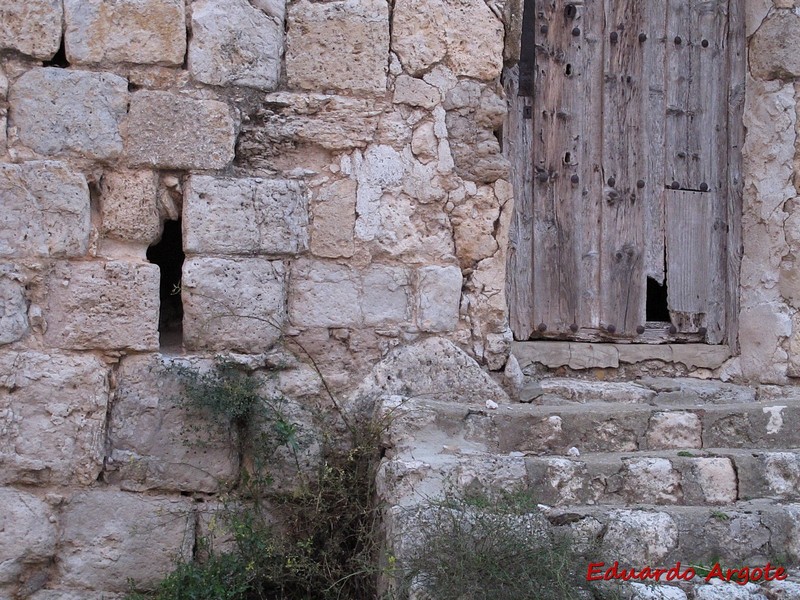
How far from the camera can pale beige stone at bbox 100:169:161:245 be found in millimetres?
3451

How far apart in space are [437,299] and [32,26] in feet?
6.21

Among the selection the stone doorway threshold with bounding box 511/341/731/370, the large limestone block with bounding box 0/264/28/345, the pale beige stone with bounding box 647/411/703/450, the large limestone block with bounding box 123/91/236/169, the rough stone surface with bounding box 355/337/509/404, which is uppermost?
the large limestone block with bounding box 123/91/236/169

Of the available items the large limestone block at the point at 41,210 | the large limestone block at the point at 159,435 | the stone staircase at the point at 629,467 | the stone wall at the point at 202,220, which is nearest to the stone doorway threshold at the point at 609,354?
the stone staircase at the point at 629,467

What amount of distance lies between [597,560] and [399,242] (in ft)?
5.00

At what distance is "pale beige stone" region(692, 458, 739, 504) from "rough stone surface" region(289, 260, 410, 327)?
1.27 metres

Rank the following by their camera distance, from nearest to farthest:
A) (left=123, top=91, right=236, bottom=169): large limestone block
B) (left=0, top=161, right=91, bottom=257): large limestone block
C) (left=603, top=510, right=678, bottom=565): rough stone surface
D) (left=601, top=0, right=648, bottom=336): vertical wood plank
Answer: (left=603, top=510, right=678, bottom=565): rough stone surface < (left=0, top=161, right=91, bottom=257): large limestone block < (left=123, top=91, right=236, bottom=169): large limestone block < (left=601, top=0, right=648, bottom=336): vertical wood plank

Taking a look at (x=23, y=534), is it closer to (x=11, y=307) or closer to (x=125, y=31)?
(x=11, y=307)

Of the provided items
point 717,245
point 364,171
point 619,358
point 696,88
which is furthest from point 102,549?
point 696,88

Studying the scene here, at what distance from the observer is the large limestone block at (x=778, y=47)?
4215mm

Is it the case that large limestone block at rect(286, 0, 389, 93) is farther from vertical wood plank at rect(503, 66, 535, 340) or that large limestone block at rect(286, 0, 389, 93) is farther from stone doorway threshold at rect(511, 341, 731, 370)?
stone doorway threshold at rect(511, 341, 731, 370)

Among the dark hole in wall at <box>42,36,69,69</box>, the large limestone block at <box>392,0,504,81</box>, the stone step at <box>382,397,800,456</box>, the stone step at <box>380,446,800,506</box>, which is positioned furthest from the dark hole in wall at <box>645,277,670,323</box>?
the dark hole in wall at <box>42,36,69,69</box>

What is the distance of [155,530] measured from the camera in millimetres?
3381

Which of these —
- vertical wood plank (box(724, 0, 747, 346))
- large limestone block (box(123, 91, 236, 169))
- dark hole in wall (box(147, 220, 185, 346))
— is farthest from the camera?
vertical wood plank (box(724, 0, 747, 346))

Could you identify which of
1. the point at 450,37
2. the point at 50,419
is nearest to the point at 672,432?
the point at 450,37
